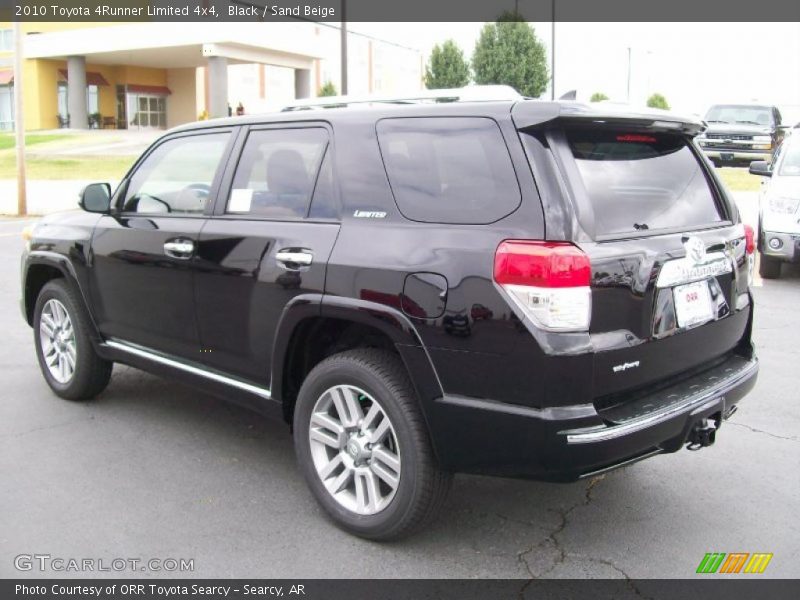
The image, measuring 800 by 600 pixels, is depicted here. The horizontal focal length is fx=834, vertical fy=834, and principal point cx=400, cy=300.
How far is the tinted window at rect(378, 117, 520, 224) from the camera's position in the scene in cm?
319

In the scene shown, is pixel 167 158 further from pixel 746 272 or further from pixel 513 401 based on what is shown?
pixel 746 272

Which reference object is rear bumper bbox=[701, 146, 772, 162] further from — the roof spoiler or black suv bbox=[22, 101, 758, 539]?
the roof spoiler

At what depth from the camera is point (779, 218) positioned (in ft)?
30.8

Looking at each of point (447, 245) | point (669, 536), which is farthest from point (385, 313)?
point (669, 536)

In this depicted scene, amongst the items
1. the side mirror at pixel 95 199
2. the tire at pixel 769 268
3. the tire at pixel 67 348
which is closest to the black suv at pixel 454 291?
the side mirror at pixel 95 199

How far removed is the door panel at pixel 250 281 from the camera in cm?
367

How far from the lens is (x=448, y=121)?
11.2ft

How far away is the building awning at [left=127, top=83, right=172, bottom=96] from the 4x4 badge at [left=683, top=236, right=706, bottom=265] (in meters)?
55.0

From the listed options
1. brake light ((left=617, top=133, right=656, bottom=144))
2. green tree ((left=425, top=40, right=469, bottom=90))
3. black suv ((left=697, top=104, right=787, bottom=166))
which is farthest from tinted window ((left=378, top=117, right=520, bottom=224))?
green tree ((left=425, top=40, right=469, bottom=90))

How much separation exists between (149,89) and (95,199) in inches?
2116

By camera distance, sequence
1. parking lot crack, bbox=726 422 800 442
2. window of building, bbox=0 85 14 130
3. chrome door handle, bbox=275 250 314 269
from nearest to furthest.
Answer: chrome door handle, bbox=275 250 314 269 → parking lot crack, bbox=726 422 800 442 → window of building, bbox=0 85 14 130

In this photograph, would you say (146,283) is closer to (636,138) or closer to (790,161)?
(636,138)

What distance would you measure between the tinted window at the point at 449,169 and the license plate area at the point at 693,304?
0.83 metres

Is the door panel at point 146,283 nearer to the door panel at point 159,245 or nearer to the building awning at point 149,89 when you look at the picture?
the door panel at point 159,245
